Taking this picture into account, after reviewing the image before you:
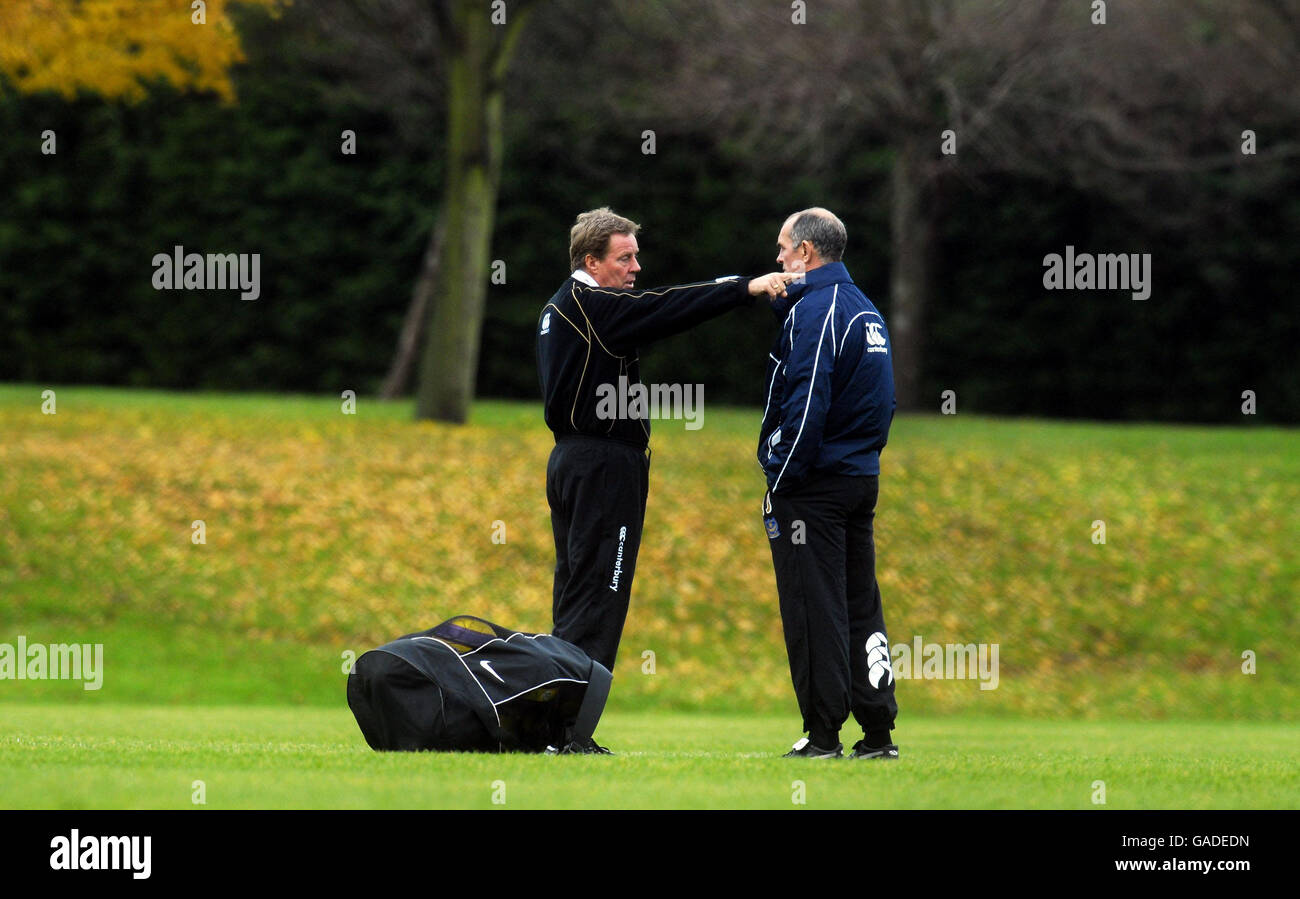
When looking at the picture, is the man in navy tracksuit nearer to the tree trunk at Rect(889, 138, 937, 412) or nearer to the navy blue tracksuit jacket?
the navy blue tracksuit jacket

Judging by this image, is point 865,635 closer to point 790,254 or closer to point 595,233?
point 790,254

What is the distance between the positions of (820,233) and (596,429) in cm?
133

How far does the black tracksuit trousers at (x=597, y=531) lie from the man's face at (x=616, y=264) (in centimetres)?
74

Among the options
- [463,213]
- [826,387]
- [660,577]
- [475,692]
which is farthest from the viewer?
[463,213]

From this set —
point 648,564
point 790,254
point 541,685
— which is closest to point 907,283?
point 648,564

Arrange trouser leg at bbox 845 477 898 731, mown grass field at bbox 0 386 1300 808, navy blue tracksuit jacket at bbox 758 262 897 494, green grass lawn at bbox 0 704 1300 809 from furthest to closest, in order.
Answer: mown grass field at bbox 0 386 1300 808
trouser leg at bbox 845 477 898 731
navy blue tracksuit jacket at bbox 758 262 897 494
green grass lawn at bbox 0 704 1300 809

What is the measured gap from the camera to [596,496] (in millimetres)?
7758

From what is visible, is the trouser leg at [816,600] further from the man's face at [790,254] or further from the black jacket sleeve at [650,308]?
the man's face at [790,254]

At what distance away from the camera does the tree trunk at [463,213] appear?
69.6 feet

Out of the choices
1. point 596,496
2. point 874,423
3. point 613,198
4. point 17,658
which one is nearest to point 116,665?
point 17,658

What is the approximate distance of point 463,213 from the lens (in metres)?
21.4

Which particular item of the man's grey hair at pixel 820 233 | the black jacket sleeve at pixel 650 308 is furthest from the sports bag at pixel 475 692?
the man's grey hair at pixel 820 233

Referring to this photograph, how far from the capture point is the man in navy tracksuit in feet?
23.9

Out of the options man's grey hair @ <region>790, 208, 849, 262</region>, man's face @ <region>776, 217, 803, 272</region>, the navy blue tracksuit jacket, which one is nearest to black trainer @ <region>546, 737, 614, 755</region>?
the navy blue tracksuit jacket
